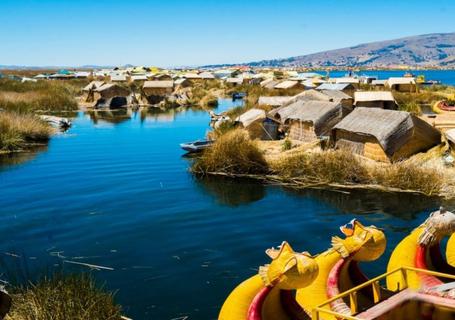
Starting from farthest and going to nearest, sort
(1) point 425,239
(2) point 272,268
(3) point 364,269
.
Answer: (3) point 364,269
(1) point 425,239
(2) point 272,268

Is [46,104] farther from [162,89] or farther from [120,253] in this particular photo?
[120,253]

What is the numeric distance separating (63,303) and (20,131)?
26.4 metres

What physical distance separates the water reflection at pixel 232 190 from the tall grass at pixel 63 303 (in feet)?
36.0

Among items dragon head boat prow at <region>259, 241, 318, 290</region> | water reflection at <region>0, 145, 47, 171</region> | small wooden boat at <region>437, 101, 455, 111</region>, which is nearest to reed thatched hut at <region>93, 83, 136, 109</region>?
water reflection at <region>0, 145, 47, 171</region>

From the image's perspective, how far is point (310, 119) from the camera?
2906cm

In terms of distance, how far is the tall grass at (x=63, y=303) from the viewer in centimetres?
839

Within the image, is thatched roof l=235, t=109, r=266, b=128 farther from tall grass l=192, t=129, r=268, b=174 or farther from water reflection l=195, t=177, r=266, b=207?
water reflection l=195, t=177, r=266, b=207

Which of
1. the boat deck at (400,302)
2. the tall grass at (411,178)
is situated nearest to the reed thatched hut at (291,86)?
the tall grass at (411,178)

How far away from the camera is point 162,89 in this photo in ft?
232

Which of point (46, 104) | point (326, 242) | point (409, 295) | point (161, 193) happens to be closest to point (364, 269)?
point (326, 242)

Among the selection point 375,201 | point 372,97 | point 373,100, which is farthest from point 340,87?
point 375,201

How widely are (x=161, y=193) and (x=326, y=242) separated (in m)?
8.49

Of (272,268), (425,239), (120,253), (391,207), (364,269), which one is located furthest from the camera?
(391,207)

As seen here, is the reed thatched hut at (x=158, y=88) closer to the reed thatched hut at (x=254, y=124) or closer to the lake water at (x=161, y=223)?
the reed thatched hut at (x=254, y=124)
